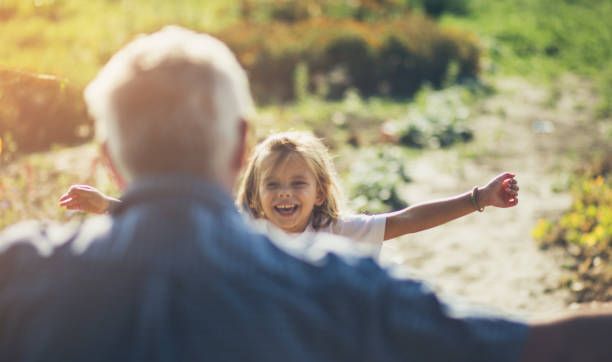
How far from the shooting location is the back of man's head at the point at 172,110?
45.3 inches

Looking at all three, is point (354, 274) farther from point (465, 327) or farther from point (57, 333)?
point (57, 333)

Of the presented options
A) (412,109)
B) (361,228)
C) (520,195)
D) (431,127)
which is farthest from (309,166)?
(412,109)

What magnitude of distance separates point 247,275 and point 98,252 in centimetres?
25

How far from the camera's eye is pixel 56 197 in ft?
17.5

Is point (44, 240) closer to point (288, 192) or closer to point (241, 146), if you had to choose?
point (241, 146)

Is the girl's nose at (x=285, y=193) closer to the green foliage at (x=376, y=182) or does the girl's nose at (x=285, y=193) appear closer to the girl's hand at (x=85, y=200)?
the girl's hand at (x=85, y=200)

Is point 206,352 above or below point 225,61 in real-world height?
below

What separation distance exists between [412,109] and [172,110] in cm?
752

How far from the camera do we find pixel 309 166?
279cm

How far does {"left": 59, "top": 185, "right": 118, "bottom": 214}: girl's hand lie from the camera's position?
7.63 ft

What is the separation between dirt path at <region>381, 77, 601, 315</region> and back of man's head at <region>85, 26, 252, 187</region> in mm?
1479

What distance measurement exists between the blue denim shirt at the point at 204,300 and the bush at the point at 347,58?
8.08 metres

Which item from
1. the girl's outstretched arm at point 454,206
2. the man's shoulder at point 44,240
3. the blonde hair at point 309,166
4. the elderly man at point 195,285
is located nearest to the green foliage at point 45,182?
the blonde hair at point 309,166

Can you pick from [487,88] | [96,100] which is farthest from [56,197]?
[487,88]
